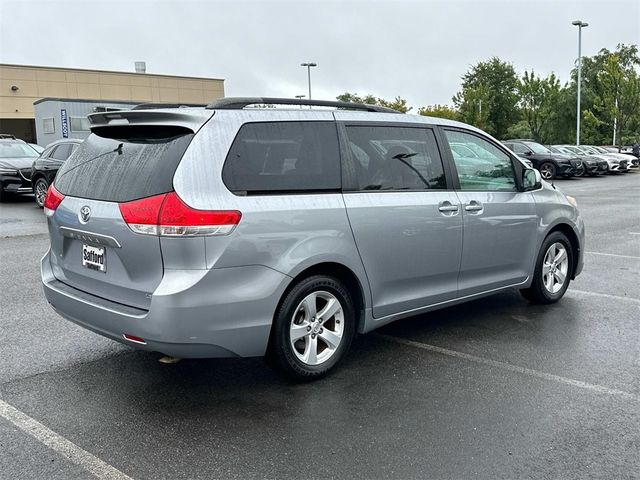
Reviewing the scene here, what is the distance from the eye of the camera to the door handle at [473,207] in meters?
5.08

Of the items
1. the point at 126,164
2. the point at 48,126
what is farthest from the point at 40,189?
the point at 48,126

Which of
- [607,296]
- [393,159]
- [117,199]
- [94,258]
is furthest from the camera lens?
[607,296]

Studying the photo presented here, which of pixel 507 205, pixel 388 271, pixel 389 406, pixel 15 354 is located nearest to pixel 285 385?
pixel 389 406

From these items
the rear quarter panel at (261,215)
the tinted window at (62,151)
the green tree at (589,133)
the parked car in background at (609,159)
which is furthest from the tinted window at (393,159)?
the green tree at (589,133)

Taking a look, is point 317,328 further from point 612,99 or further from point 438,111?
point 438,111

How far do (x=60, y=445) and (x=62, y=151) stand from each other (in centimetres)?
1334

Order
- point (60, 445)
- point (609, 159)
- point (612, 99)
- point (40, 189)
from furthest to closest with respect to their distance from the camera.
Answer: point (612, 99) < point (609, 159) < point (40, 189) < point (60, 445)

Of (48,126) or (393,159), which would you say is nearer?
(393,159)

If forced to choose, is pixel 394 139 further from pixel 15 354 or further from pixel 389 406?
pixel 15 354

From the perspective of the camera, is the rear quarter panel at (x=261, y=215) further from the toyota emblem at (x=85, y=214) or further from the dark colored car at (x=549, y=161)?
the dark colored car at (x=549, y=161)

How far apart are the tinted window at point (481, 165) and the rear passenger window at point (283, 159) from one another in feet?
4.29

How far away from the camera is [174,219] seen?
3.58 m

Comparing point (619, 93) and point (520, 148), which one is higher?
point (619, 93)

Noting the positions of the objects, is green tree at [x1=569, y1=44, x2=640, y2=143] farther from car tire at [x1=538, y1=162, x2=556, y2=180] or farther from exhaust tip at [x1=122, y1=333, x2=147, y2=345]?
exhaust tip at [x1=122, y1=333, x2=147, y2=345]
